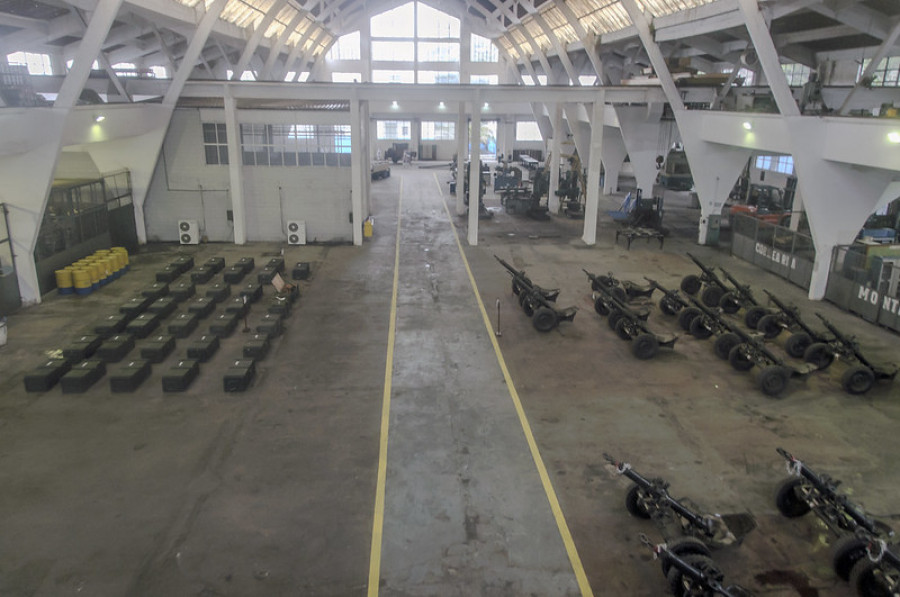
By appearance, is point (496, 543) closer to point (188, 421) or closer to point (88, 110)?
point (188, 421)

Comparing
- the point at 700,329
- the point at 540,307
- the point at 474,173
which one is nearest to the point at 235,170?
the point at 474,173

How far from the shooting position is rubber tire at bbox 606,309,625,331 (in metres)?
15.8

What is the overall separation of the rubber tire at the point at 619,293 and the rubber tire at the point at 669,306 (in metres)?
1.00

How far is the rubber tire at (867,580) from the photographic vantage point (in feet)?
23.8

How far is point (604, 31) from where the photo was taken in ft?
101

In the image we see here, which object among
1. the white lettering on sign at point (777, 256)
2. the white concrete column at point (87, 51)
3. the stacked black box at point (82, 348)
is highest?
the white concrete column at point (87, 51)

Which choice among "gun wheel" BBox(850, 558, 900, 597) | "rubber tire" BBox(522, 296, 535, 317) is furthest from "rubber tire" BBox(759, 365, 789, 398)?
"rubber tire" BBox(522, 296, 535, 317)

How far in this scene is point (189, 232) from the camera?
83.4 ft

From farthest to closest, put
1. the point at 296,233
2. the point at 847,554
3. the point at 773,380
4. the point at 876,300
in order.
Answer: the point at 296,233 < the point at 876,300 < the point at 773,380 < the point at 847,554

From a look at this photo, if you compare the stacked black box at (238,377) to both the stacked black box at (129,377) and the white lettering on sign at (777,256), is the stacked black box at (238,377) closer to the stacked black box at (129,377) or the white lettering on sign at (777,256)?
the stacked black box at (129,377)

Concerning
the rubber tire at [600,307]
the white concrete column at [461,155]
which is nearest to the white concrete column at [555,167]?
the white concrete column at [461,155]

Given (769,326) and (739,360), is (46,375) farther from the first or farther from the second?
(769,326)

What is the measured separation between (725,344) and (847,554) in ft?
24.0

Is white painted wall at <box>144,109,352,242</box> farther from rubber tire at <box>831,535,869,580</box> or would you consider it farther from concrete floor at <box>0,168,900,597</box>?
rubber tire at <box>831,535,869,580</box>
